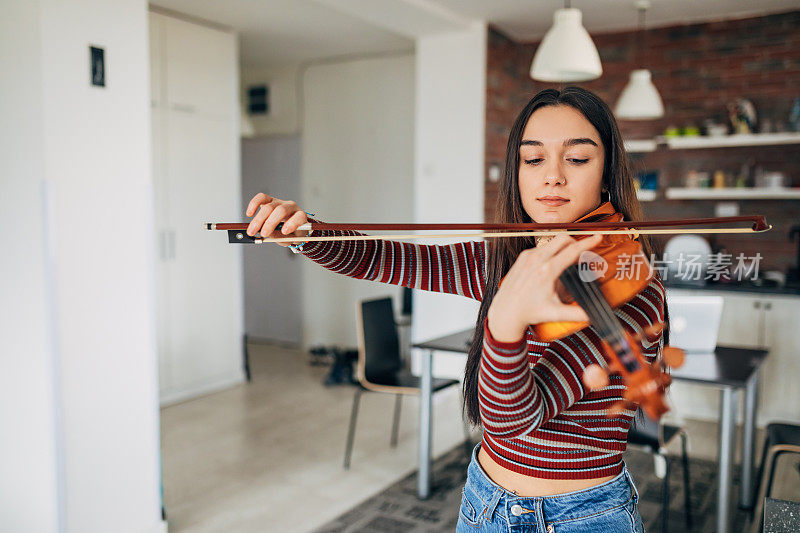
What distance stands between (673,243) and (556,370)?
159 inches

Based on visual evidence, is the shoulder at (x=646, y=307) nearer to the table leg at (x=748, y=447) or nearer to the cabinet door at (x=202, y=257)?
the table leg at (x=748, y=447)

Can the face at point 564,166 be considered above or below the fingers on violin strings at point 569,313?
above

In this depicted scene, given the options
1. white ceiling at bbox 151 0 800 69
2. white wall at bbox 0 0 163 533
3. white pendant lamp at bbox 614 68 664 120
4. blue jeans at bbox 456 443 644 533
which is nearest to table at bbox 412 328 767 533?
white wall at bbox 0 0 163 533

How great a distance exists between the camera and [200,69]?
4648 mm

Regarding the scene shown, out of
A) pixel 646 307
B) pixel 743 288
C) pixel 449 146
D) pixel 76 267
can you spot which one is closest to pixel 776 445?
pixel 743 288

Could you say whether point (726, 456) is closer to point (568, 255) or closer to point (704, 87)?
point (568, 255)

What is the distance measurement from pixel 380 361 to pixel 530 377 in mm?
2812

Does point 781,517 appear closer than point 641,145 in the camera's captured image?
Yes

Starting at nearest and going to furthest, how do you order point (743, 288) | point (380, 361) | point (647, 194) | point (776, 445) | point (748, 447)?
point (776, 445)
point (748, 447)
point (380, 361)
point (743, 288)
point (647, 194)

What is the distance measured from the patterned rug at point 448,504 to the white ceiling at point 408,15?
8.68 feet

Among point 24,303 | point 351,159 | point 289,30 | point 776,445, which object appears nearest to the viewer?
point 24,303

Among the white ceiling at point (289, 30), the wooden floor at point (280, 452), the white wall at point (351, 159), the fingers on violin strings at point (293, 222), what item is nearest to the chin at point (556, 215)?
the fingers on violin strings at point (293, 222)

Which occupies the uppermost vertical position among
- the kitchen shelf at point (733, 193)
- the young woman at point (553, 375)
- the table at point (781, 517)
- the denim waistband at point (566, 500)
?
the kitchen shelf at point (733, 193)

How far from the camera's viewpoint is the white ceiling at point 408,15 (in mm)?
4262
